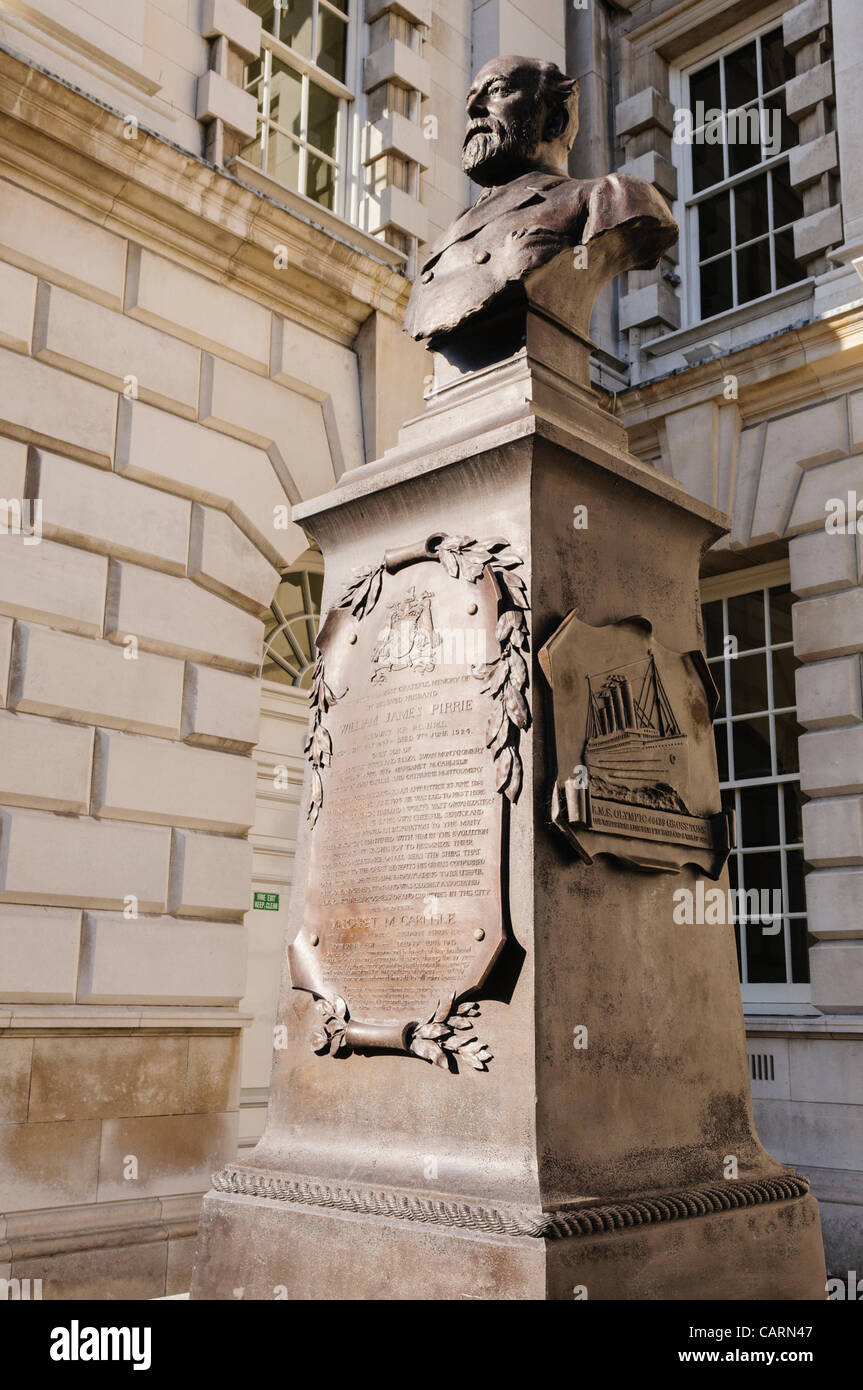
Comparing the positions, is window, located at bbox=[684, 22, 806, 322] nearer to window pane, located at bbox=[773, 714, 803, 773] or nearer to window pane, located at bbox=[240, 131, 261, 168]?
window pane, located at bbox=[773, 714, 803, 773]

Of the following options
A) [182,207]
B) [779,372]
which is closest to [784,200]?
[779,372]

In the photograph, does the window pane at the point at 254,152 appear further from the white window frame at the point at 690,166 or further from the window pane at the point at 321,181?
the white window frame at the point at 690,166

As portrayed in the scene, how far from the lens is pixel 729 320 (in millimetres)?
11586

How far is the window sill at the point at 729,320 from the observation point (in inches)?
428

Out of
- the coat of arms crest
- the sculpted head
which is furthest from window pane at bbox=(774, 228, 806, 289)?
the coat of arms crest

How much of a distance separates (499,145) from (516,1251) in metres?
3.99

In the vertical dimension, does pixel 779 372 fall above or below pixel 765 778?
above

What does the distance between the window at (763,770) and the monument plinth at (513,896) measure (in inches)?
223

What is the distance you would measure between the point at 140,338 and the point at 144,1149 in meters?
4.99

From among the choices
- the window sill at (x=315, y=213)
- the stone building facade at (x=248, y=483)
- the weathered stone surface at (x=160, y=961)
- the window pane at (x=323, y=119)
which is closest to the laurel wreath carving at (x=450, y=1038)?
the stone building facade at (x=248, y=483)

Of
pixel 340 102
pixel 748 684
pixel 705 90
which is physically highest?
pixel 705 90

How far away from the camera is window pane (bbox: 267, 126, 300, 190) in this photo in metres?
10.3

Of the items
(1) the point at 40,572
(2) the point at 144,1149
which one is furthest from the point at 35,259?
(2) the point at 144,1149

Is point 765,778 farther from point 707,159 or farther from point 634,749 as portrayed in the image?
point 634,749
